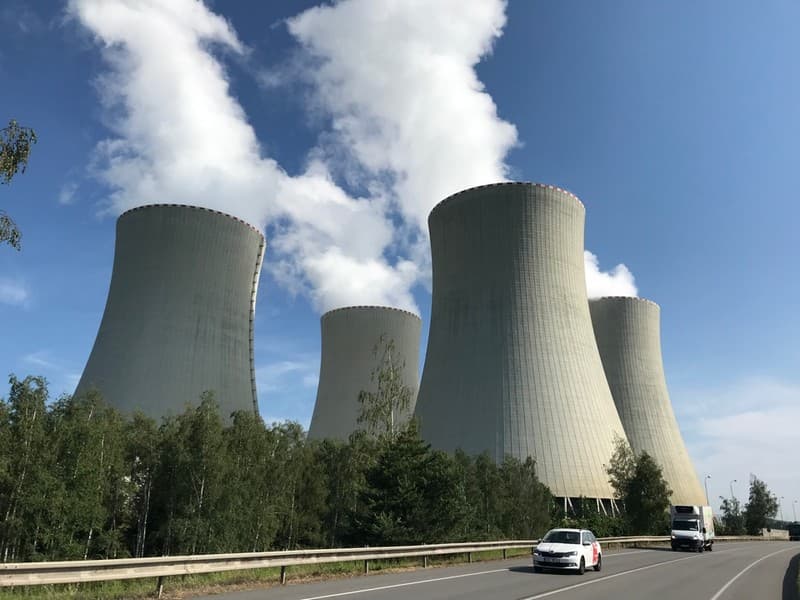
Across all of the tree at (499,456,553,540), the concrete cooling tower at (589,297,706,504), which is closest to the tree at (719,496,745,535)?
the concrete cooling tower at (589,297,706,504)

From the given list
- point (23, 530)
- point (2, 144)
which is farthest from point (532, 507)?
point (2, 144)

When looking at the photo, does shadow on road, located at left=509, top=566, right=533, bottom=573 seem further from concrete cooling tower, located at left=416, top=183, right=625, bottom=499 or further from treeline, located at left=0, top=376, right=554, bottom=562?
concrete cooling tower, located at left=416, top=183, right=625, bottom=499

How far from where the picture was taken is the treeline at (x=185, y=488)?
14.5 meters

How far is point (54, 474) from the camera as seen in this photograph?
48.6ft

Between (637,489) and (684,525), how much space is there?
598 cm

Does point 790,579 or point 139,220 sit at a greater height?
point 139,220

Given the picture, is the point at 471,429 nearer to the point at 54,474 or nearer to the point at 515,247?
the point at 515,247

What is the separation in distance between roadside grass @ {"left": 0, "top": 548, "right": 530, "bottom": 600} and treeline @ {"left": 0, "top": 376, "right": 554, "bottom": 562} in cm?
274

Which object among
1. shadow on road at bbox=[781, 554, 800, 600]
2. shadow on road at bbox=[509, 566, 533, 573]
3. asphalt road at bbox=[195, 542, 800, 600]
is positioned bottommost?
shadow on road at bbox=[509, 566, 533, 573]

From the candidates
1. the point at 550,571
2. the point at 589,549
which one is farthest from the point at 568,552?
the point at 589,549

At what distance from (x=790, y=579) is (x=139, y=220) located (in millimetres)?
25598

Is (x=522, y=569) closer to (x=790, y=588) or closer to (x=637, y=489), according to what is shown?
(x=790, y=588)

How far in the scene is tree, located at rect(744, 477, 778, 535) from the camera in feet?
196

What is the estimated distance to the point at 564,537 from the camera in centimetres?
1328
